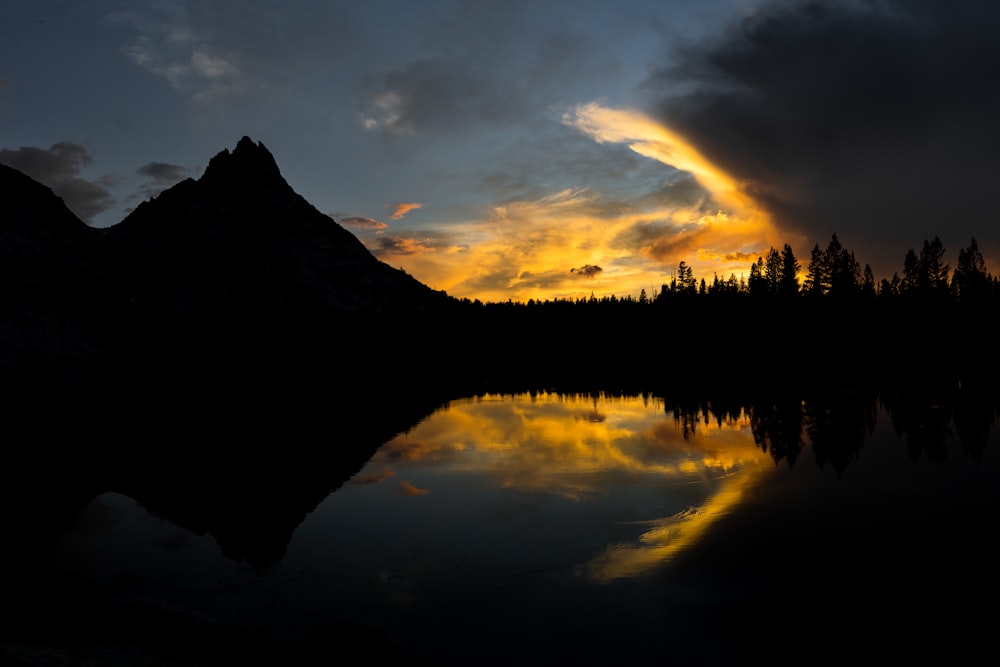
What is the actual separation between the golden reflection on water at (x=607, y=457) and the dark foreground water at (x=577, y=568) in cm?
25

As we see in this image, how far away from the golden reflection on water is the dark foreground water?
0.83ft

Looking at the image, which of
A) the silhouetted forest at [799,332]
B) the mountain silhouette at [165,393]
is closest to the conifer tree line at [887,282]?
the silhouetted forest at [799,332]

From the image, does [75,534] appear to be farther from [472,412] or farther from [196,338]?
[196,338]

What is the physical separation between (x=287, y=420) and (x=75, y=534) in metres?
31.1

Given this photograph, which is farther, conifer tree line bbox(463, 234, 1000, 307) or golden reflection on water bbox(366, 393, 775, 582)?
conifer tree line bbox(463, 234, 1000, 307)

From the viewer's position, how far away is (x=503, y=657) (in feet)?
49.1

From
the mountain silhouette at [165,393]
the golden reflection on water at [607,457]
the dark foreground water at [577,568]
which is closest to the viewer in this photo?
the dark foreground water at [577,568]

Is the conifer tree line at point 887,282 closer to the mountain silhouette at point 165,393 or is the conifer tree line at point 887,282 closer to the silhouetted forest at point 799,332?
the silhouetted forest at point 799,332

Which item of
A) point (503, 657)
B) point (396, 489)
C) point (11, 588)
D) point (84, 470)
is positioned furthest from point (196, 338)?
point (503, 657)

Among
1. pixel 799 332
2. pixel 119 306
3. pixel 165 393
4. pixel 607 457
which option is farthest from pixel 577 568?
pixel 799 332

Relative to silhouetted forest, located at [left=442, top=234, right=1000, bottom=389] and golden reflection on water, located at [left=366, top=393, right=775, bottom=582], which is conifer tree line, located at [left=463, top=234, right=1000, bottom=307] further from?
golden reflection on water, located at [left=366, top=393, right=775, bottom=582]

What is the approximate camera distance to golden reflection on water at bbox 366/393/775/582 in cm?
2361

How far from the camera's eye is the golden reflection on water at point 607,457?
23.6 m

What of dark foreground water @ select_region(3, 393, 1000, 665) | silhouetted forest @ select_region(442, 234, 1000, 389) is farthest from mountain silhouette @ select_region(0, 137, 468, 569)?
silhouetted forest @ select_region(442, 234, 1000, 389)
